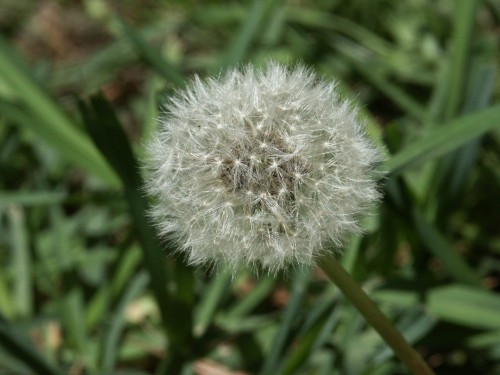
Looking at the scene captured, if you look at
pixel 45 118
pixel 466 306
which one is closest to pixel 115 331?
pixel 45 118

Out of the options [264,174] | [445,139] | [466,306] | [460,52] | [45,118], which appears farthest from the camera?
[45,118]

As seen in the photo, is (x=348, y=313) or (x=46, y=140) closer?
(x=348, y=313)

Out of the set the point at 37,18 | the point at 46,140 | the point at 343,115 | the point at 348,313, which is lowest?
the point at 348,313

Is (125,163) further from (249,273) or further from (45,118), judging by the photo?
(249,273)

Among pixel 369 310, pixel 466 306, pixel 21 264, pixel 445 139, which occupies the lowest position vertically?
pixel 466 306

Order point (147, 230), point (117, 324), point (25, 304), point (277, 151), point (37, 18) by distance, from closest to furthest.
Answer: point (277, 151)
point (147, 230)
point (117, 324)
point (25, 304)
point (37, 18)

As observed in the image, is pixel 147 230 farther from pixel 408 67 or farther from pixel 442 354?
pixel 408 67

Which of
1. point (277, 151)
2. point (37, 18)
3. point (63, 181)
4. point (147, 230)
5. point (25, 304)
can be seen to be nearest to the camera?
point (277, 151)

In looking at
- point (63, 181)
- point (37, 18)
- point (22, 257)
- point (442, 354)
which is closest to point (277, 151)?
point (442, 354)
